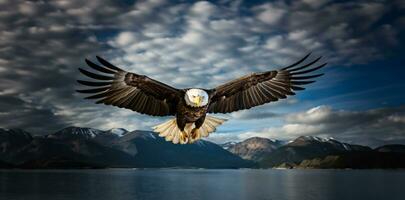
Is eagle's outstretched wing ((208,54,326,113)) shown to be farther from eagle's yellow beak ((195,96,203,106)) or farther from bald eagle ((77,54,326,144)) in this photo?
eagle's yellow beak ((195,96,203,106))

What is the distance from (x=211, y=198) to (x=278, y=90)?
13261cm

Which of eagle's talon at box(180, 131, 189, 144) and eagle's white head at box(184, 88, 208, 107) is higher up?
eagle's white head at box(184, 88, 208, 107)

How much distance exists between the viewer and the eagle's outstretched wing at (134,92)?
12.7 m

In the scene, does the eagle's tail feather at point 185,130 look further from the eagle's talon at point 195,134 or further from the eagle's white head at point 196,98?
the eagle's white head at point 196,98

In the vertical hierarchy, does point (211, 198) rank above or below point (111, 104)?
below

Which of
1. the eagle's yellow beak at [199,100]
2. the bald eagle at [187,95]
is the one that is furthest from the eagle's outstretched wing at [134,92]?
the eagle's yellow beak at [199,100]

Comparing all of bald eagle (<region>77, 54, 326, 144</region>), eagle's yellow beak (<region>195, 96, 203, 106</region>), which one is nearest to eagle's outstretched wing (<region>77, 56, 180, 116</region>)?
bald eagle (<region>77, 54, 326, 144</region>)

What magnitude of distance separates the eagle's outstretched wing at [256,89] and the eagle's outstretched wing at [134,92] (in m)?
1.67

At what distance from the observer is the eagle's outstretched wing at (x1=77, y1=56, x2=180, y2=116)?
12.7 meters

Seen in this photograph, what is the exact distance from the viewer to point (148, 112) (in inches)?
535

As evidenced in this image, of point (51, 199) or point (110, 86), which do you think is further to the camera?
point (51, 199)

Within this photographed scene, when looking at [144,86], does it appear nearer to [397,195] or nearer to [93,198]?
[93,198]

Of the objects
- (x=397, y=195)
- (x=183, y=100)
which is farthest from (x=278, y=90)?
(x=397, y=195)

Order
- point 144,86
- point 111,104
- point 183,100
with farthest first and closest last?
1. point 144,86
2. point 111,104
3. point 183,100
